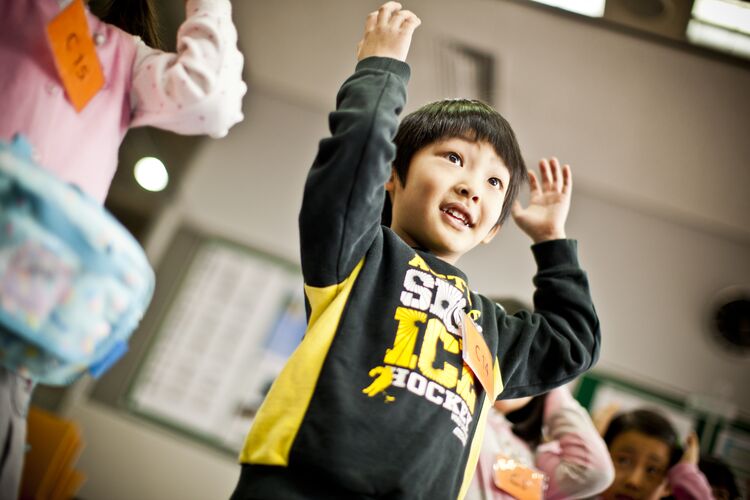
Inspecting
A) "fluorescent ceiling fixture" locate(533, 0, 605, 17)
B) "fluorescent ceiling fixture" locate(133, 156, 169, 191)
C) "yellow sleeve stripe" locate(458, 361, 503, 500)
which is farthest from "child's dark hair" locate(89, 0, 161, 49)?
"fluorescent ceiling fixture" locate(133, 156, 169, 191)

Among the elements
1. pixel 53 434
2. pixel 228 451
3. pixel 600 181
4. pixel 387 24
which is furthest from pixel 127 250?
pixel 228 451

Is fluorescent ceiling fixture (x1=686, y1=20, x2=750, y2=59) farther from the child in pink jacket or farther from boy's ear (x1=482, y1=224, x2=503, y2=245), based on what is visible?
the child in pink jacket

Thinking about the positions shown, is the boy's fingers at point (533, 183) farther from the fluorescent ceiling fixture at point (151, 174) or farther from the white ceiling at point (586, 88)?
the fluorescent ceiling fixture at point (151, 174)

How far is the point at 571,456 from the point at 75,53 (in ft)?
3.60

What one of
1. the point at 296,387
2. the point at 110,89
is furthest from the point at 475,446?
the point at 110,89

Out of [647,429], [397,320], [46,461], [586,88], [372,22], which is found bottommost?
[46,461]

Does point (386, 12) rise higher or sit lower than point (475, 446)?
higher

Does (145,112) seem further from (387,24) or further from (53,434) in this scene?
(53,434)

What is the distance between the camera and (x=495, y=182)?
808mm

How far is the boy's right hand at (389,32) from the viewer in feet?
2.39

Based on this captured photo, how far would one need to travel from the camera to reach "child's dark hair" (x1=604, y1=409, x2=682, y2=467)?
4.87 ft

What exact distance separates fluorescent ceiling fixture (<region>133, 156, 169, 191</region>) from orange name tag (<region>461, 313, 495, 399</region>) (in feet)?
4.23

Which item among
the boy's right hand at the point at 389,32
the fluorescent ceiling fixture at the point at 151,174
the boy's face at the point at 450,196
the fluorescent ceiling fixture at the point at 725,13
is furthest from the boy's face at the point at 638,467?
the fluorescent ceiling fixture at the point at 151,174

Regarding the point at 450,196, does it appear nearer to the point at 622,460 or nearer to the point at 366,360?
the point at 366,360
